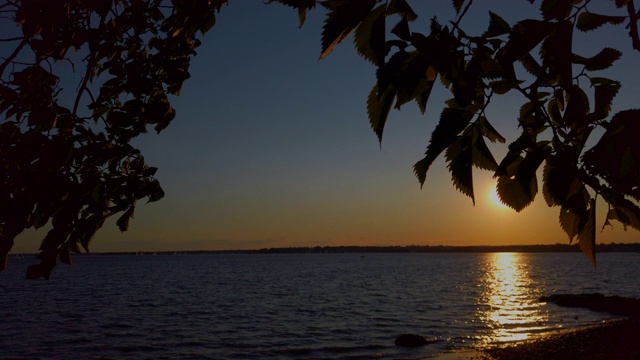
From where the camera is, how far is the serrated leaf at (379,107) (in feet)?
4.21

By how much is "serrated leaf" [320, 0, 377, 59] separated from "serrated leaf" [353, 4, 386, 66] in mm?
83

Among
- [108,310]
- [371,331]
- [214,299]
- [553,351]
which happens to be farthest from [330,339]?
[214,299]

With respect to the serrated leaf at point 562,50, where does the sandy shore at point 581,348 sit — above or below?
below

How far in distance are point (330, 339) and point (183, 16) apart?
137 ft

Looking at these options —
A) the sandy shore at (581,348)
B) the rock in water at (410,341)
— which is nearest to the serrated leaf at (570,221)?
the sandy shore at (581,348)

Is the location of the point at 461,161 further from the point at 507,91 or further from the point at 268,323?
the point at 268,323

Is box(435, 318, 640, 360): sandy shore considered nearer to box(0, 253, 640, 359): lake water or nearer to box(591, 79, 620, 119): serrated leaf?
box(0, 253, 640, 359): lake water

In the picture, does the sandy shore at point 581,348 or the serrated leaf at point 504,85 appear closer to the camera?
the serrated leaf at point 504,85

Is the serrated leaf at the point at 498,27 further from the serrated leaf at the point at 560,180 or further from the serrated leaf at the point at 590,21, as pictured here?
the serrated leaf at the point at 560,180

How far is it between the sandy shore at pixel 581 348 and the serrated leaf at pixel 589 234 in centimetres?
2913

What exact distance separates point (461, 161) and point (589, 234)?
392mm

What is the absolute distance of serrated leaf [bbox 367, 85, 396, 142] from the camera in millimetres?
1282

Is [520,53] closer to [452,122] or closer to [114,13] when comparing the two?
[452,122]

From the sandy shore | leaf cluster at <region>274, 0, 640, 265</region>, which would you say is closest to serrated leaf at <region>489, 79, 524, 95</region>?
leaf cluster at <region>274, 0, 640, 265</region>
